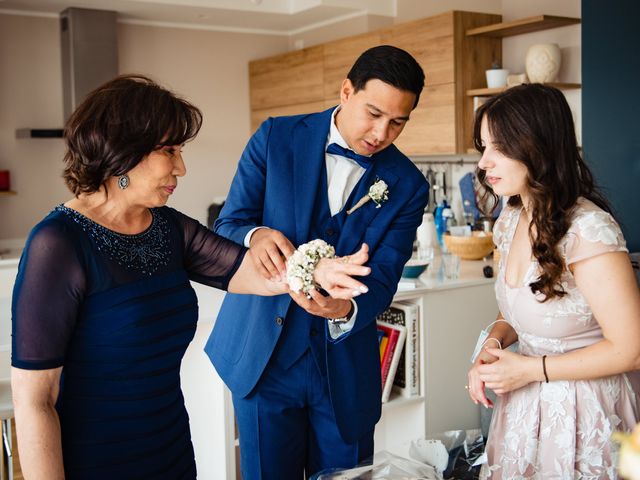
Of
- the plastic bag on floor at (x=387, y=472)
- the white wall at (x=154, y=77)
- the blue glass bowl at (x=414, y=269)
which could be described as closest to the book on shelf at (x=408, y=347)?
the blue glass bowl at (x=414, y=269)

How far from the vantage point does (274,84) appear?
22.1 ft

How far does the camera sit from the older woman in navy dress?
142 centimetres

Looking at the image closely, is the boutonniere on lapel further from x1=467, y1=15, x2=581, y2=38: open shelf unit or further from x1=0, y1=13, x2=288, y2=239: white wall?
x1=0, y1=13, x2=288, y2=239: white wall

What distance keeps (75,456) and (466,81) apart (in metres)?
3.94

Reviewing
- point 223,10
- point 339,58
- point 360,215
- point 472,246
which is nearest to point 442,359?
point 472,246

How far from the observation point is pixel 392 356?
3350 millimetres

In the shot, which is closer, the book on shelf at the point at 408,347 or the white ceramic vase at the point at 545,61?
the book on shelf at the point at 408,347

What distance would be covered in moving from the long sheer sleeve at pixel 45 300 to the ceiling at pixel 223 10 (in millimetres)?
4622

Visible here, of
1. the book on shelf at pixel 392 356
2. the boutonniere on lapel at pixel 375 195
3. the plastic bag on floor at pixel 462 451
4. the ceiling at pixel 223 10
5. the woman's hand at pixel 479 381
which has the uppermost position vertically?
the ceiling at pixel 223 10

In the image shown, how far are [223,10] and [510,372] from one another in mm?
4926

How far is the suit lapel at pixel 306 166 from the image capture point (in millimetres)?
2023

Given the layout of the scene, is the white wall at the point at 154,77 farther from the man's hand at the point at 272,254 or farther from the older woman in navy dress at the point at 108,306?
the older woman in navy dress at the point at 108,306

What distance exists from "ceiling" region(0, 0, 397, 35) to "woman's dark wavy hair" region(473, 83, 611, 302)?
4.23 meters

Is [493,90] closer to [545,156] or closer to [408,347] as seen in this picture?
[408,347]
